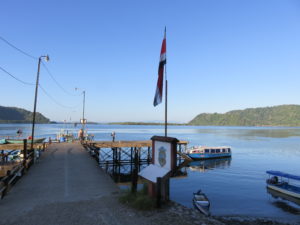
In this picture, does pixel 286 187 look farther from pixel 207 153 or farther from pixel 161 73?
pixel 207 153

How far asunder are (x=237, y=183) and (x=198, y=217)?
2102 centimetres

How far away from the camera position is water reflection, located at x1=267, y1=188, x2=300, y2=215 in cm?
1880

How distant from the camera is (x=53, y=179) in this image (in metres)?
13.7

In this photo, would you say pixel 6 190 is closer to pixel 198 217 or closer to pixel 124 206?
pixel 124 206

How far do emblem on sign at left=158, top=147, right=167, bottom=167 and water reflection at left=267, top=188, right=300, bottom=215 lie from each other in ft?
50.1

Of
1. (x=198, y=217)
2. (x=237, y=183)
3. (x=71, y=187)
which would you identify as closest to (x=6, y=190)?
(x=71, y=187)

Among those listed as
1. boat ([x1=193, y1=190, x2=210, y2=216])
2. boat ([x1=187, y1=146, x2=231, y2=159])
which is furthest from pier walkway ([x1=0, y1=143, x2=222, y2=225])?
boat ([x1=187, y1=146, x2=231, y2=159])

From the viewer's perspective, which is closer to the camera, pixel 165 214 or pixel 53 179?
pixel 165 214

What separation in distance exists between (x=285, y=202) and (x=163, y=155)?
57.6ft

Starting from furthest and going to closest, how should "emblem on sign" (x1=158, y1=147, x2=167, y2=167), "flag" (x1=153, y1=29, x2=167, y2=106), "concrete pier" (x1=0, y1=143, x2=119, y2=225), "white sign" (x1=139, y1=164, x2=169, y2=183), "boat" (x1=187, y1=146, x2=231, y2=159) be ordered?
"boat" (x1=187, y1=146, x2=231, y2=159) → "flag" (x1=153, y1=29, x2=167, y2=106) → "emblem on sign" (x1=158, y1=147, x2=167, y2=167) → "white sign" (x1=139, y1=164, x2=169, y2=183) → "concrete pier" (x1=0, y1=143, x2=119, y2=225)

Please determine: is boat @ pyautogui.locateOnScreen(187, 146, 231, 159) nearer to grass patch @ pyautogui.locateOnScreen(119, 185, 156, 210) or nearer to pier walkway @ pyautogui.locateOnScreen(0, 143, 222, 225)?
pier walkway @ pyautogui.locateOnScreen(0, 143, 222, 225)

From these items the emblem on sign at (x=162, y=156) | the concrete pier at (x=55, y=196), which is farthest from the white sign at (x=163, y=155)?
the concrete pier at (x=55, y=196)

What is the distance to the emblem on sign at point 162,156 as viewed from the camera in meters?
9.48

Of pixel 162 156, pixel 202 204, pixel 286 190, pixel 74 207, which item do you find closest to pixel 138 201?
pixel 162 156
